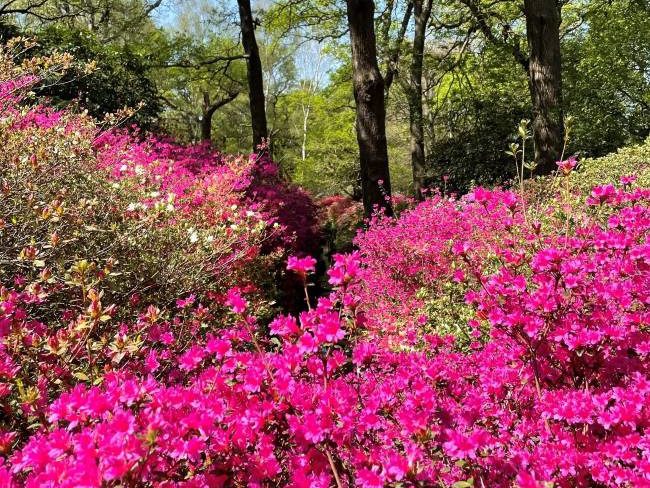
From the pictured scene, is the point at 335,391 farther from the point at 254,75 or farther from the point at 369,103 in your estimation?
the point at 254,75

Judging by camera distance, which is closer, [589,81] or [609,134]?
[609,134]

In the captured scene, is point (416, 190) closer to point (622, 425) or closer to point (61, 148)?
point (61, 148)

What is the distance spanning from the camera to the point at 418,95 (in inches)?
510

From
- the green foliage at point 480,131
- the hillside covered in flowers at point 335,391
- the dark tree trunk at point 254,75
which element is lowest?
the hillside covered in flowers at point 335,391

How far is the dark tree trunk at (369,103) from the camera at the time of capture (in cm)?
777

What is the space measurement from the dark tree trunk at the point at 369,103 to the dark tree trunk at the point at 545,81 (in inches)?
107

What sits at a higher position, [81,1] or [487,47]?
[81,1]

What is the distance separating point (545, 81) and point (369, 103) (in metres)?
3.18

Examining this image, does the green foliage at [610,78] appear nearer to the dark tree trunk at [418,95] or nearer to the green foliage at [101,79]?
the dark tree trunk at [418,95]

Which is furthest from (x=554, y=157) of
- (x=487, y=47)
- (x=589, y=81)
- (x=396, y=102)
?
(x=396, y=102)

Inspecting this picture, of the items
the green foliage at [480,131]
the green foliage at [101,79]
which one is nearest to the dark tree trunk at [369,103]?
the green foliage at [480,131]

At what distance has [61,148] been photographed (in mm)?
3307

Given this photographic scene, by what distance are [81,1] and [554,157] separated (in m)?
13.7

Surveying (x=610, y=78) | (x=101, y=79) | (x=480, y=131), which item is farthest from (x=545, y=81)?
(x=101, y=79)
